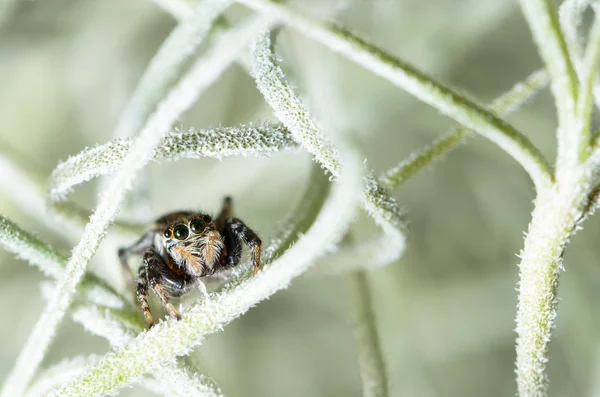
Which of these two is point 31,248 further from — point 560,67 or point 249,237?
point 560,67

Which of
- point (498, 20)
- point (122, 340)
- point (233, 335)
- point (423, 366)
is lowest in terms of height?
point (122, 340)

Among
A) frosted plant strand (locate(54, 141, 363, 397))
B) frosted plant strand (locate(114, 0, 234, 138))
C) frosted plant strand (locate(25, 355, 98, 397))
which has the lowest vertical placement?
frosted plant strand (locate(54, 141, 363, 397))

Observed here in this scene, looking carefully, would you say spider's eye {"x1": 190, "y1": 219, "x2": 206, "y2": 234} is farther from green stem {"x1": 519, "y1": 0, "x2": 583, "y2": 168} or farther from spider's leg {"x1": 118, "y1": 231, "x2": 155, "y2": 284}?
green stem {"x1": 519, "y1": 0, "x2": 583, "y2": 168}

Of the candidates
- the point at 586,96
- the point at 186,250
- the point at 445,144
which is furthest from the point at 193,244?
the point at 586,96

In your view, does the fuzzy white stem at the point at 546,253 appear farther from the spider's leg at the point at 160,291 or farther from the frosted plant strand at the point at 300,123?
the spider's leg at the point at 160,291

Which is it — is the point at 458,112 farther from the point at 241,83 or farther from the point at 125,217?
the point at 241,83

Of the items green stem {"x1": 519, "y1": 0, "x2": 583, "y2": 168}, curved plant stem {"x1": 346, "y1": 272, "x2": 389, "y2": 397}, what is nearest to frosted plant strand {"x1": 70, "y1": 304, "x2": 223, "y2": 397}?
curved plant stem {"x1": 346, "y1": 272, "x2": 389, "y2": 397}

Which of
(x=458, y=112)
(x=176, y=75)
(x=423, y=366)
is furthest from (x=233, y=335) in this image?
(x=458, y=112)

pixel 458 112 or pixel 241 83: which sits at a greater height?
pixel 241 83
